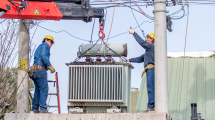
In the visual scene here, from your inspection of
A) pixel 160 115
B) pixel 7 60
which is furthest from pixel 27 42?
pixel 160 115

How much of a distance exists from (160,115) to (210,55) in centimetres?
789

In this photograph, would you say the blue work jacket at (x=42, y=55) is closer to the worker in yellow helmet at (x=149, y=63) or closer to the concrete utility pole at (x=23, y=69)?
the concrete utility pole at (x=23, y=69)

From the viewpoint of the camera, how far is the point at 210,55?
14.9 m

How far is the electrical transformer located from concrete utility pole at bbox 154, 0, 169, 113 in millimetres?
932

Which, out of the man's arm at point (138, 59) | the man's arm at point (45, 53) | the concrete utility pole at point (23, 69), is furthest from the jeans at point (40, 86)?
the man's arm at point (138, 59)

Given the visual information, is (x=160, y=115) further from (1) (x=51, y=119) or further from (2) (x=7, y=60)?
(2) (x=7, y=60)

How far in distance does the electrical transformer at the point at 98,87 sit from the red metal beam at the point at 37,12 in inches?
58.4

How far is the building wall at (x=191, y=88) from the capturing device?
12680 millimetres

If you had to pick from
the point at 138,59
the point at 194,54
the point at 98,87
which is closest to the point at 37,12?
the point at 98,87

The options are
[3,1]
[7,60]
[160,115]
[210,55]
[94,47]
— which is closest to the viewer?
[160,115]

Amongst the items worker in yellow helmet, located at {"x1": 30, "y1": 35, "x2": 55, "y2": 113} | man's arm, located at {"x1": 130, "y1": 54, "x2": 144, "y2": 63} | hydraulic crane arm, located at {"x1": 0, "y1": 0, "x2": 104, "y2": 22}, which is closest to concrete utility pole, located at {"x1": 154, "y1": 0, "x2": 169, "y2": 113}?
man's arm, located at {"x1": 130, "y1": 54, "x2": 144, "y2": 63}

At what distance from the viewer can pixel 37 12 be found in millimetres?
9367

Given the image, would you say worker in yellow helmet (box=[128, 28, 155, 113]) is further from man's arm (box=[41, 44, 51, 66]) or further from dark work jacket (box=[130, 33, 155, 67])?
man's arm (box=[41, 44, 51, 66])

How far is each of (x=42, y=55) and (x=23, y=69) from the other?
2.69ft
